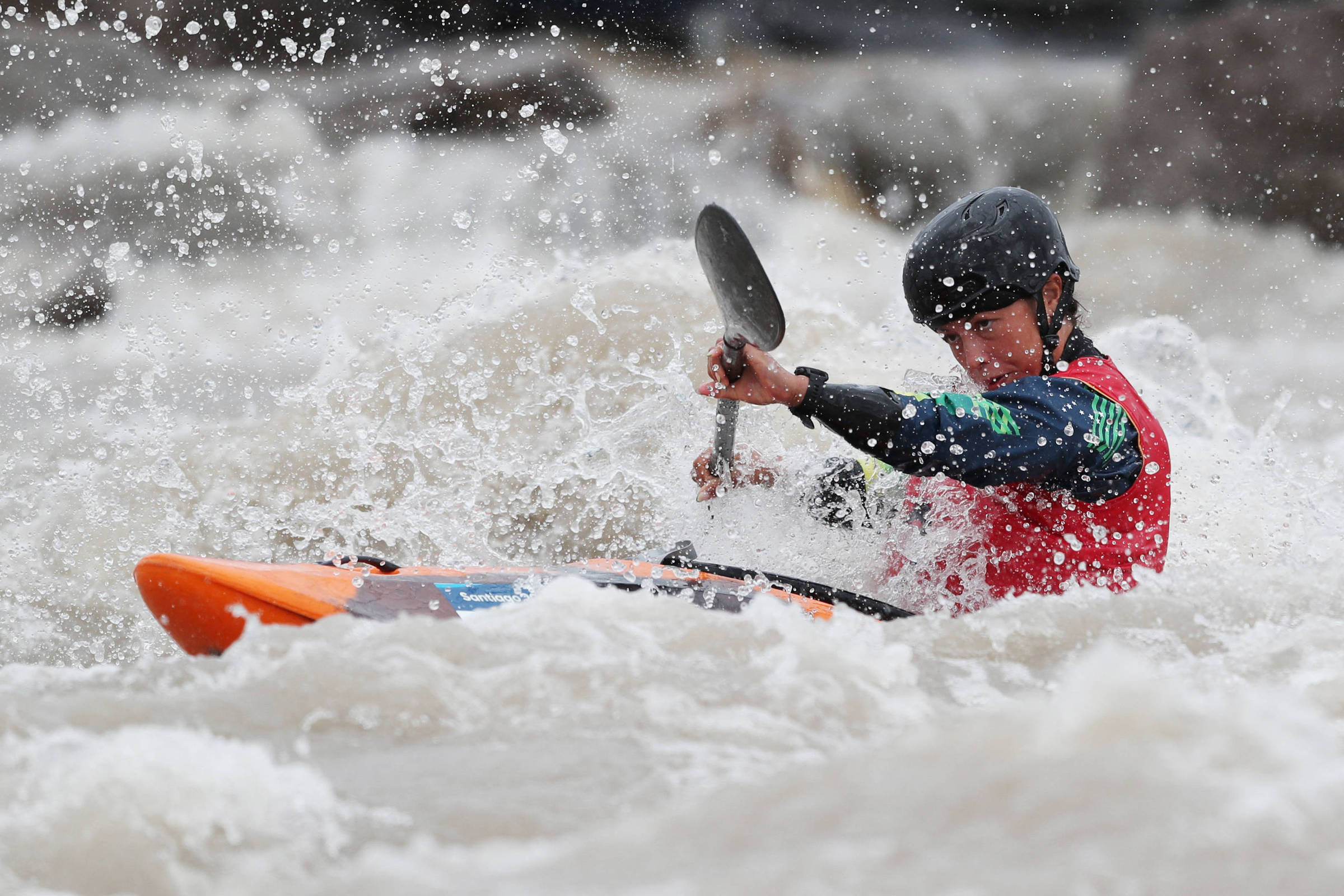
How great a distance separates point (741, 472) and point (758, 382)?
780 mm

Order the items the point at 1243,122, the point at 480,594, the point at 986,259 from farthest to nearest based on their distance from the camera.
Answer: the point at 1243,122 < the point at 986,259 < the point at 480,594

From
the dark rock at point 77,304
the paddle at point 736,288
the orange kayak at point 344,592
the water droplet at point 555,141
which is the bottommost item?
the orange kayak at point 344,592

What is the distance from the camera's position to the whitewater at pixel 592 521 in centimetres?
123

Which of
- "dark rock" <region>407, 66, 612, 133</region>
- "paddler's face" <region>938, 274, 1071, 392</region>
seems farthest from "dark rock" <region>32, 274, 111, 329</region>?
"paddler's face" <region>938, 274, 1071, 392</region>

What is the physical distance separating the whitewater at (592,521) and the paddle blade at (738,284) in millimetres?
575

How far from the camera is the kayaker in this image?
2.04 m

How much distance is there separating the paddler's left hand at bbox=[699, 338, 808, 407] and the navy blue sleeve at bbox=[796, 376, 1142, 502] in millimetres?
34

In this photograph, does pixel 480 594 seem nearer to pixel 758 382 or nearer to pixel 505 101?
pixel 758 382

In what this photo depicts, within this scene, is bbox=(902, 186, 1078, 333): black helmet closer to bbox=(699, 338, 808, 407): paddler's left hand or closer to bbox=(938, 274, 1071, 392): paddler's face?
bbox=(938, 274, 1071, 392): paddler's face

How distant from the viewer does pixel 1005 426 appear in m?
2.05

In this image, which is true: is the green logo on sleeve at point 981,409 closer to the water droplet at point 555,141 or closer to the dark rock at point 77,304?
the dark rock at point 77,304

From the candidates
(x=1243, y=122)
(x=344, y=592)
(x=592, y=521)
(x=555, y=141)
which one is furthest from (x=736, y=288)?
(x=1243, y=122)

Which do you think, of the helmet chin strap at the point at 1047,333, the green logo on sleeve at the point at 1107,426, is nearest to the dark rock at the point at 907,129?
the helmet chin strap at the point at 1047,333

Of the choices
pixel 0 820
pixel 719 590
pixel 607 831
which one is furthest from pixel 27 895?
pixel 719 590
